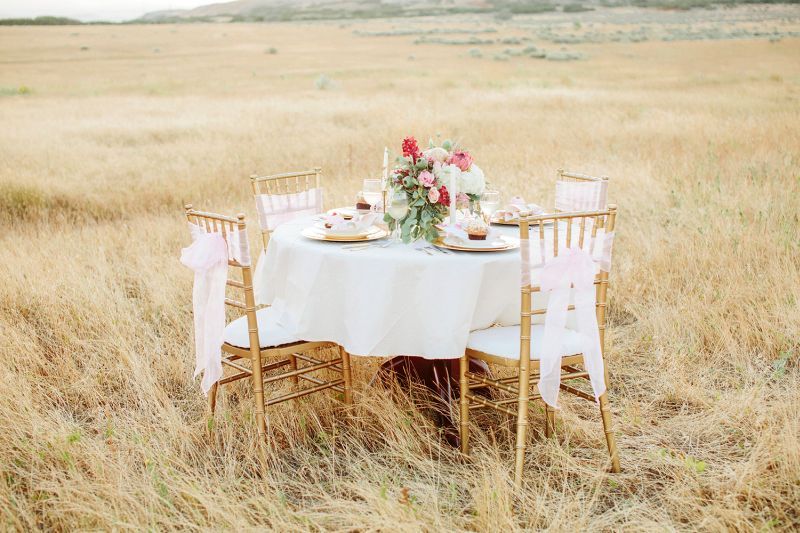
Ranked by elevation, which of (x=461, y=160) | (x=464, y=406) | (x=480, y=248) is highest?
(x=461, y=160)

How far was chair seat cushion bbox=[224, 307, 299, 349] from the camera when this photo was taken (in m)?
3.83

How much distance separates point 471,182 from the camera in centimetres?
369

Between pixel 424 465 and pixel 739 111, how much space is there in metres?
13.5

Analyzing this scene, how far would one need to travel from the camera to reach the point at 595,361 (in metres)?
3.48

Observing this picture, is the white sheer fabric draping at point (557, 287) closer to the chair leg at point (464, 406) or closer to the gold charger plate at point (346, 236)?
the chair leg at point (464, 406)

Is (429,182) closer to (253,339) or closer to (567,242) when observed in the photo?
(567,242)

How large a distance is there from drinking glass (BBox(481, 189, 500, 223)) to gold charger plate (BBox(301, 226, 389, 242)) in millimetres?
542

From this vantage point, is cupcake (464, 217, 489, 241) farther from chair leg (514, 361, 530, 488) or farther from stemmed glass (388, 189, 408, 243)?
chair leg (514, 361, 530, 488)

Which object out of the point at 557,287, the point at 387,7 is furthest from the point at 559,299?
the point at 387,7

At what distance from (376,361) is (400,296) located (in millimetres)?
1338

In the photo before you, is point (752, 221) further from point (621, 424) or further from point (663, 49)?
point (663, 49)

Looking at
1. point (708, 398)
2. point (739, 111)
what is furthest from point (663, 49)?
point (708, 398)

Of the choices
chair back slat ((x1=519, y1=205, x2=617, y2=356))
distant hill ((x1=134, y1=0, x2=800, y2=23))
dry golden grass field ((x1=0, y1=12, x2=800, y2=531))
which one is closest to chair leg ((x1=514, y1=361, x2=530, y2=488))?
dry golden grass field ((x1=0, y1=12, x2=800, y2=531))

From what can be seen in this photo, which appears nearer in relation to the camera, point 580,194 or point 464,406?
point 464,406
